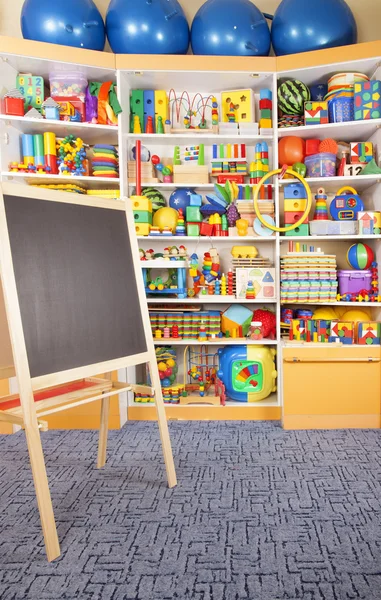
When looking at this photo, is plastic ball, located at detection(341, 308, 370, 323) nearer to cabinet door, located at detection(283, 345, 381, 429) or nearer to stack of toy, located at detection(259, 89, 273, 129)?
cabinet door, located at detection(283, 345, 381, 429)

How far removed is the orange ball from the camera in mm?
3172

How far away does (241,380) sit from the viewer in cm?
313

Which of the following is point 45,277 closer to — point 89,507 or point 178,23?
point 89,507

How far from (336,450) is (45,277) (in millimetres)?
1803

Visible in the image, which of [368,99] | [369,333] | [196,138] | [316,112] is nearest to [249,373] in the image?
[369,333]

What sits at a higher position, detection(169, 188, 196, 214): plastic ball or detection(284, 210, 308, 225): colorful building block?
detection(169, 188, 196, 214): plastic ball

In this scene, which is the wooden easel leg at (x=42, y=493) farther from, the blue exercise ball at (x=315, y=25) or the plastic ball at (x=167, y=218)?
the blue exercise ball at (x=315, y=25)

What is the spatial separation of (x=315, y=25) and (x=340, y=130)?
26.5 inches

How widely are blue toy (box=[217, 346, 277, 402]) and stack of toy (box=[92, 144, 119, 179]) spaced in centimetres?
146

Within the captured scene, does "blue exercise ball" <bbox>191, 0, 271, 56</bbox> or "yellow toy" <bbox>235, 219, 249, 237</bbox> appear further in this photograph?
"yellow toy" <bbox>235, 219, 249, 237</bbox>

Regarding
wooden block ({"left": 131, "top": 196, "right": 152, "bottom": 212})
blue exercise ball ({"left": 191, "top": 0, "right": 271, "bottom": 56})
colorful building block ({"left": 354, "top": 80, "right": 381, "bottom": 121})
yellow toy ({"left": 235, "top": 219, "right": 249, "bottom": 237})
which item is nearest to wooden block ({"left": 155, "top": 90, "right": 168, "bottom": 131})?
blue exercise ball ({"left": 191, "top": 0, "right": 271, "bottom": 56})

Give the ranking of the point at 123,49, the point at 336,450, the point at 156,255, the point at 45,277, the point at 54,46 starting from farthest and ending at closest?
the point at 156,255 < the point at 123,49 < the point at 54,46 < the point at 336,450 < the point at 45,277

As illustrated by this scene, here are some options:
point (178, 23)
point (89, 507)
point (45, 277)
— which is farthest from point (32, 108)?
point (89, 507)

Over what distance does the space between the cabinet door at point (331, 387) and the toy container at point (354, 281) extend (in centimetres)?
44
